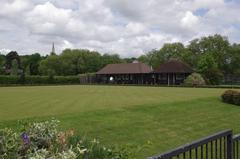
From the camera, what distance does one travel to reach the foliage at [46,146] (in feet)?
10.7

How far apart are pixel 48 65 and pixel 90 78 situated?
16575 millimetres

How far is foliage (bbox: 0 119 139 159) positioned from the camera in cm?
325

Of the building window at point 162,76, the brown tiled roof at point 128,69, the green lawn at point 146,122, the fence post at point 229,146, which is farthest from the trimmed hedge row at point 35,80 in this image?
the fence post at point 229,146

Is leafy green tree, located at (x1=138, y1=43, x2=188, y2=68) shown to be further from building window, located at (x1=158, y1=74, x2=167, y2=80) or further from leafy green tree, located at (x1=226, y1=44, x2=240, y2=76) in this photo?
building window, located at (x1=158, y1=74, x2=167, y2=80)

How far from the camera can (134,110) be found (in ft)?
52.2

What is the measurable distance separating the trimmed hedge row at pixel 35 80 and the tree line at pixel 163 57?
13957mm

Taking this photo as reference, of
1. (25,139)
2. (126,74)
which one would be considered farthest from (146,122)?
(126,74)

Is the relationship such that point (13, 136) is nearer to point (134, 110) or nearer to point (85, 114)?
point (85, 114)

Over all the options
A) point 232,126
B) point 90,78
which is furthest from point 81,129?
point 90,78

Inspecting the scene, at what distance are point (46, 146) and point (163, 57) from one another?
3490 inches

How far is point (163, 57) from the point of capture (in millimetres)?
91375

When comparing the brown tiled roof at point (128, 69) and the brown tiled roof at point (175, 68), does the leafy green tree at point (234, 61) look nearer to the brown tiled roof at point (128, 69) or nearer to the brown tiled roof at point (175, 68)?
the brown tiled roof at point (175, 68)

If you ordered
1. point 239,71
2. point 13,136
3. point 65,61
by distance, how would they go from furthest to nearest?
1. point 65,61
2. point 239,71
3. point 13,136

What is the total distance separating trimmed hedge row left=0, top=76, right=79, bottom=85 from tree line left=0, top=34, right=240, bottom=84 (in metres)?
14.0
